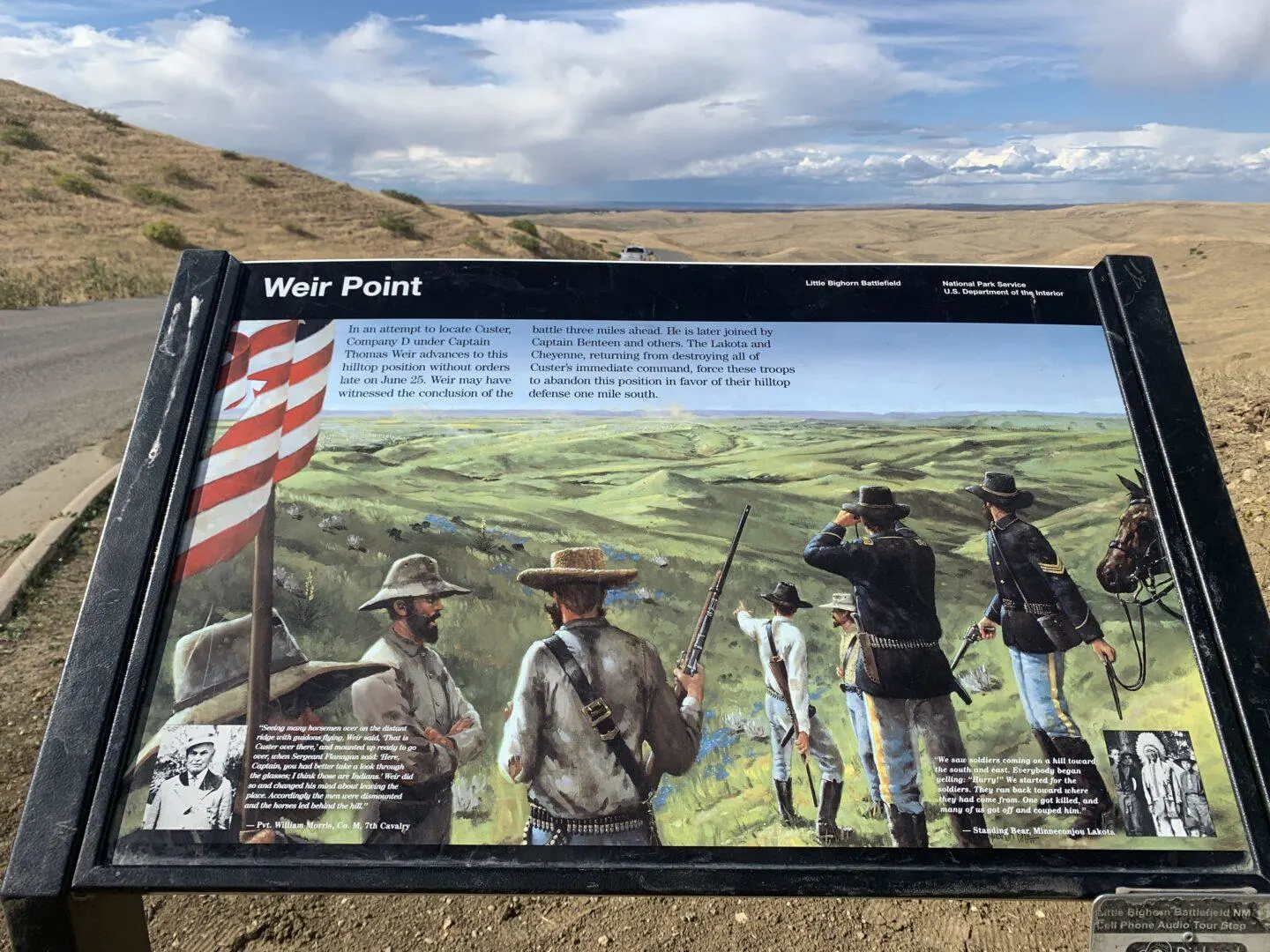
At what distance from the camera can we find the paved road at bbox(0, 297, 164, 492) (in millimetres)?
6723

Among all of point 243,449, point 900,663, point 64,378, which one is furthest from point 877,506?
point 64,378

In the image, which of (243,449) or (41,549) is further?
(41,549)

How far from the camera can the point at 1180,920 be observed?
1691 mm

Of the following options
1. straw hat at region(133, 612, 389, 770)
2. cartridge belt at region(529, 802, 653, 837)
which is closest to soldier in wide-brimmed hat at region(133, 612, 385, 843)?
straw hat at region(133, 612, 389, 770)

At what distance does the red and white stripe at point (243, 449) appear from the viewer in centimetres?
200

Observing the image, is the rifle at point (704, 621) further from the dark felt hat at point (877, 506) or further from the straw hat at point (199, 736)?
the straw hat at point (199, 736)

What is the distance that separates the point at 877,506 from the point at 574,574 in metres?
0.75

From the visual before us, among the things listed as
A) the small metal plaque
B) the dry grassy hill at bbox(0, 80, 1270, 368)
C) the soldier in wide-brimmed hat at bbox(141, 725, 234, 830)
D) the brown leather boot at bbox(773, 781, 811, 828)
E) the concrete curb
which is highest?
the dry grassy hill at bbox(0, 80, 1270, 368)

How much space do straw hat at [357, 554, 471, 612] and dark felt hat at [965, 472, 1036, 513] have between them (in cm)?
127

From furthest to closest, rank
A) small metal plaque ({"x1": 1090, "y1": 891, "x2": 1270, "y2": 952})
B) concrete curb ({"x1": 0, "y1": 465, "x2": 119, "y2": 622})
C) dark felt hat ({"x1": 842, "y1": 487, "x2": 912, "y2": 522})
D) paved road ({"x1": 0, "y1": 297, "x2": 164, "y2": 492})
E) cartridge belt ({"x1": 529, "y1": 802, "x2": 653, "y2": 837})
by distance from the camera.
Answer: paved road ({"x1": 0, "y1": 297, "x2": 164, "y2": 492}) → concrete curb ({"x1": 0, "y1": 465, "x2": 119, "y2": 622}) → dark felt hat ({"x1": 842, "y1": 487, "x2": 912, "y2": 522}) → cartridge belt ({"x1": 529, "y1": 802, "x2": 653, "y2": 837}) → small metal plaque ({"x1": 1090, "y1": 891, "x2": 1270, "y2": 952})

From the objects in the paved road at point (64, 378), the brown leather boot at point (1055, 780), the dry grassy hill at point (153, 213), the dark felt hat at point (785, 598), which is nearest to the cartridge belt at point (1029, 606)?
the brown leather boot at point (1055, 780)

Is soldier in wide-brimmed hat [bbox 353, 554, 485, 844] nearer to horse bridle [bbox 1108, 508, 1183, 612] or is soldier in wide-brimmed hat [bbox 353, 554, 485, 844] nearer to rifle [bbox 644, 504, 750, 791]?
rifle [bbox 644, 504, 750, 791]

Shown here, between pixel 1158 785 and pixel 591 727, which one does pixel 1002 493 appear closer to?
pixel 1158 785

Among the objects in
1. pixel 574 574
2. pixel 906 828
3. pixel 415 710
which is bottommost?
pixel 906 828
